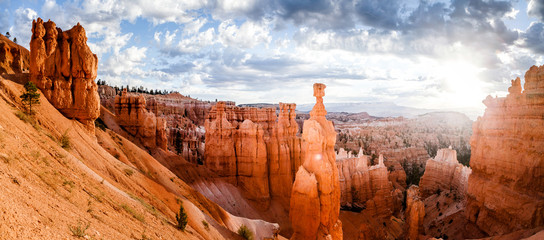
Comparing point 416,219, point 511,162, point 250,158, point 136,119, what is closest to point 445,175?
point 416,219

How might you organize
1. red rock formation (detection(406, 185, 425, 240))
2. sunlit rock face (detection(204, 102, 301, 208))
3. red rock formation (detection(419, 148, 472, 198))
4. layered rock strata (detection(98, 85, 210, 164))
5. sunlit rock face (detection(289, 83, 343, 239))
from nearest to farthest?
sunlit rock face (detection(289, 83, 343, 239)), red rock formation (detection(406, 185, 425, 240)), sunlit rock face (detection(204, 102, 301, 208)), red rock formation (detection(419, 148, 472, 198)), layered rock strata (detection(98, 85, 210, 164))

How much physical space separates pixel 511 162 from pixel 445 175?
19.4 m

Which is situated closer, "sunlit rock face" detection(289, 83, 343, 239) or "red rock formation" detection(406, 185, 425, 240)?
"sunlit rock face" detection(289, 83, 343, 239)

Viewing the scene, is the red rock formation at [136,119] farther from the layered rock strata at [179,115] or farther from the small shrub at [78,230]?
the small shrub at [78,230]

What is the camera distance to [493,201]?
24.1 metres

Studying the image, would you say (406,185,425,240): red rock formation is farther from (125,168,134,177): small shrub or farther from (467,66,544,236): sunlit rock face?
(125,168,134,177): small shrub

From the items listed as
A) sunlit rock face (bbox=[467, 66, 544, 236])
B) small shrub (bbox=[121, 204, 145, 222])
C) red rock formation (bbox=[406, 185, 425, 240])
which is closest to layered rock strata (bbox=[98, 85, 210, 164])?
red rock formation (bbox=[406, 185, 425, 240])

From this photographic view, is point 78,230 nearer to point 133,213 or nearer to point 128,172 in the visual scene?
point 133,213

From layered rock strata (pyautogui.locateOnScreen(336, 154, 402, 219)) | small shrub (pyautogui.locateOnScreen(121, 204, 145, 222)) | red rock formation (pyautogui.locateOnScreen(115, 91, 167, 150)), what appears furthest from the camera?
layered rock strata (pyautogui.locateOnScreen(336, 154, 402, 219))

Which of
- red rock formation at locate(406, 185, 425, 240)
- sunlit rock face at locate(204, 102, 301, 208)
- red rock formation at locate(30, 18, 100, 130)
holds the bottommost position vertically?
red rock formation at locate(406, 185, 425, 240)

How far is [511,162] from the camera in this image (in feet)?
74.7

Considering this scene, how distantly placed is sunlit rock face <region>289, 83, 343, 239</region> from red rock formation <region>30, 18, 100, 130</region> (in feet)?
38.9

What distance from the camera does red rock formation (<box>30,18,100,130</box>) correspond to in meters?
13.0

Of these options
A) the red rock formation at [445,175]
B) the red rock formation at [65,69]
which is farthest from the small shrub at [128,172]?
the red rock formation at [445,175]
